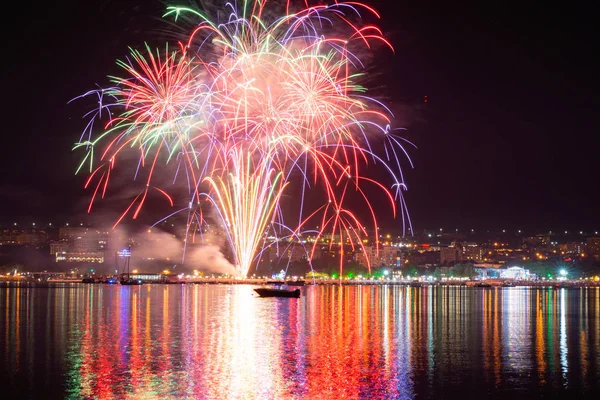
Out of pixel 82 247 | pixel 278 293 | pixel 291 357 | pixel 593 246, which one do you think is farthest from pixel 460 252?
pixel 291 357

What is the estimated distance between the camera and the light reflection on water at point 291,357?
13.3 metres

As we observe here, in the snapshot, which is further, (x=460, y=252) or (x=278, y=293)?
(x=460, y=252)

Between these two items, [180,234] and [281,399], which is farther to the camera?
[180,234]

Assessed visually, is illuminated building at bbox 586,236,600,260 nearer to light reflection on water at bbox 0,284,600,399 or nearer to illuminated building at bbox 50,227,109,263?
illuminated building at bbox 50,227,109,263

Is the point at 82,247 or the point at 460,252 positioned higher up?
Result: the point at 82,247

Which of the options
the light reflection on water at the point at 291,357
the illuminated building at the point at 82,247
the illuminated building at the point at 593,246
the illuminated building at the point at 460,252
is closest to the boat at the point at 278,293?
the light reflection on water at the point at 291,357

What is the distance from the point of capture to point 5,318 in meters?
27.4

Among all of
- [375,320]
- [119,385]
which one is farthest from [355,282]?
[119,385]

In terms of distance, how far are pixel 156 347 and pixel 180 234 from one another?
99.4 m

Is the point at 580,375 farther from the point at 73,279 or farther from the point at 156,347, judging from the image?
the point at 73,279

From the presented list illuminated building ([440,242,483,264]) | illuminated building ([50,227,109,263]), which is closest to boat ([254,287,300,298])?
illuminated building ([50,227,109,263])

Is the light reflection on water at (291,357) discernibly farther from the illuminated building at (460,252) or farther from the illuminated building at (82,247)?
the illuminated building at (460,252)

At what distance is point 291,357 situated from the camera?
55.8 feet

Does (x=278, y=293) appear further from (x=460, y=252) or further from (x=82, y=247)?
(x=460, y=252)
